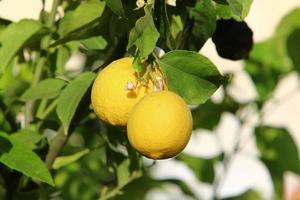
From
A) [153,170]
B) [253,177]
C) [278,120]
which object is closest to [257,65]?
[153,170]

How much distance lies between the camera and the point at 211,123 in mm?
1566

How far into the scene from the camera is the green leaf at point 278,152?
153cm

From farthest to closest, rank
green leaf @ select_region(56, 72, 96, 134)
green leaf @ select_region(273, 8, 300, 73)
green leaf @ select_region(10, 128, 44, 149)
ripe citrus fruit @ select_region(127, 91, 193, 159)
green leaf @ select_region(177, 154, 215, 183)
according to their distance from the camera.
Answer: green leaf @ select_region(177, 154, 215, 183), green leaf @ select_region(273, 8, 300, 73), green leaf @ select_region(10, 128, 44, 149), green leaf @ select_region(56, 72, 96, 134), ripe citrus fruit @ select_region(127, 91, 193, 159)

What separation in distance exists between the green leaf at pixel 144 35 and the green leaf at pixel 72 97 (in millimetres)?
128

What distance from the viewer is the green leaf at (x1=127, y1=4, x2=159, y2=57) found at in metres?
0.73

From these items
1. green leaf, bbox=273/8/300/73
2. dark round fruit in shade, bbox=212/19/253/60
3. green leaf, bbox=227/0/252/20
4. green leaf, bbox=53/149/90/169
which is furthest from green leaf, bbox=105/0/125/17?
green leaf, bbox=273/8/300/73

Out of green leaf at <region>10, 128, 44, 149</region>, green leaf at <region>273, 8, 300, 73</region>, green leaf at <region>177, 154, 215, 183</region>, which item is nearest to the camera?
green leaf at <region>10, 128, 44, 149</region>

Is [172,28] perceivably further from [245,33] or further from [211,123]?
[211,123]

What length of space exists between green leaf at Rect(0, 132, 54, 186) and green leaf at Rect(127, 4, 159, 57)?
187 millimetres

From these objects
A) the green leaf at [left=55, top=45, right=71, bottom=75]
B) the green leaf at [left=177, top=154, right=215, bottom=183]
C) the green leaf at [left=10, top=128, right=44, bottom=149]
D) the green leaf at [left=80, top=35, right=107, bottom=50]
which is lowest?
the green leaf at [left=177, top=154, right=215, bottom=183]

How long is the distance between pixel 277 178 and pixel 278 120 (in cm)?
189

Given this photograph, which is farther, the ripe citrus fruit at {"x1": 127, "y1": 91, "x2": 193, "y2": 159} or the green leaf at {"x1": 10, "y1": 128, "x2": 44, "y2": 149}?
the green leaf at {"x1": 10, "y1": 128, "x2": 44, "y2": 149}

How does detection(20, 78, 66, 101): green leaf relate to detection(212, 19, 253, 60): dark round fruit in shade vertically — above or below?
below

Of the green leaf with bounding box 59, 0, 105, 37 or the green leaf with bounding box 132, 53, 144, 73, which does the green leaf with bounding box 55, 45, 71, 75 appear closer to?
the green leaf with bounding box 59, 0, 105, 37
